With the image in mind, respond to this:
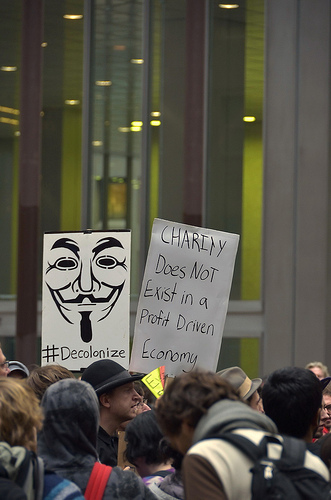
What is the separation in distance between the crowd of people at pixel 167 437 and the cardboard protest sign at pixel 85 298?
209cm

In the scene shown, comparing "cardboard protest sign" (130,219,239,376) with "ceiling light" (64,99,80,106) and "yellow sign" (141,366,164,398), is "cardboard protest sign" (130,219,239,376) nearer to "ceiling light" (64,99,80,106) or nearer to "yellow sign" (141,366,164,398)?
"yellow sign" (141,366,164,398)

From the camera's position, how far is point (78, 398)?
2.84 metres

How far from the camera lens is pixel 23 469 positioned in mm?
2459

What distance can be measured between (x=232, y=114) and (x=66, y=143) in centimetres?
238

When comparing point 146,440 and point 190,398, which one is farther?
point 146,440

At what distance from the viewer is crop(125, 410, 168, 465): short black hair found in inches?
130

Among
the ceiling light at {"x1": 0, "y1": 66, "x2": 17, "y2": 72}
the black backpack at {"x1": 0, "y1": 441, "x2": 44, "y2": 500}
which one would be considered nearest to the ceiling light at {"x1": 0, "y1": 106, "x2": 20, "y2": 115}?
the ceiling light at {"x1": 0, "y1": 66, "x2": 17, "y2": 72}

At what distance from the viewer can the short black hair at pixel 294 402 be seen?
117 inches

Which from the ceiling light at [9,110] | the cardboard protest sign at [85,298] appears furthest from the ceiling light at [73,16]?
A: the cardboard protest sign at [85,298]

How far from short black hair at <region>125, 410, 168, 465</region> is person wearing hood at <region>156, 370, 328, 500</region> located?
79 cm

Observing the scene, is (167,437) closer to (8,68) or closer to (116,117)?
(116,117)

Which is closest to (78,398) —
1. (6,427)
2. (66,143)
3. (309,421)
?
(6,427)

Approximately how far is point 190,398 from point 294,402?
68 centimetres

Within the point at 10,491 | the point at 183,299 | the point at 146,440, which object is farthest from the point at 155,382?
the point at 10,491
